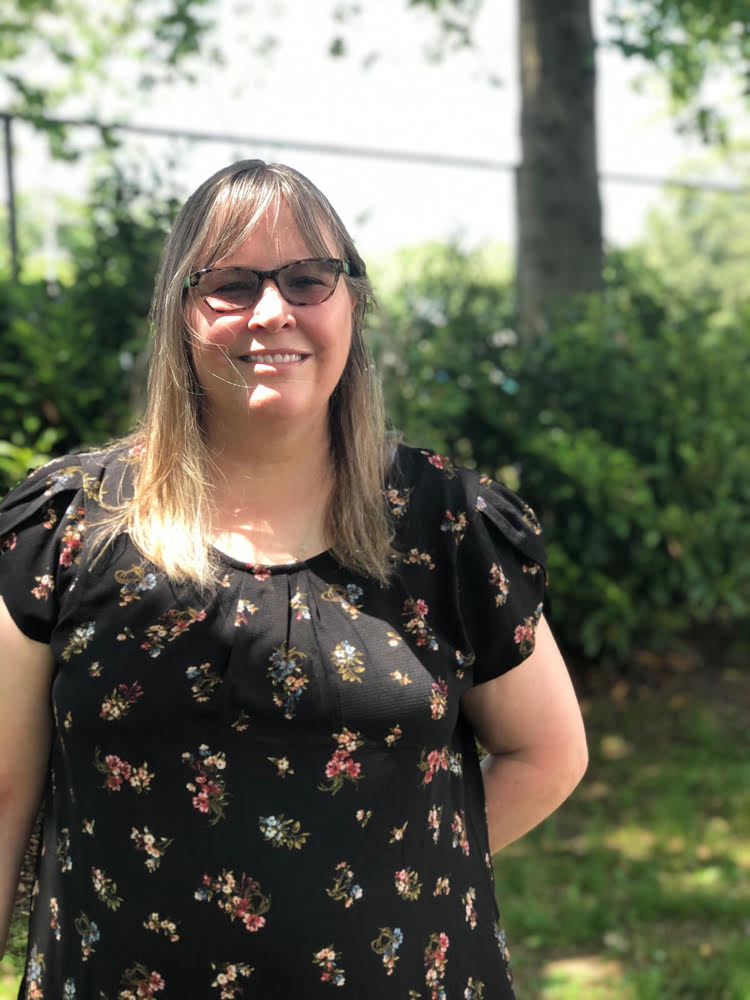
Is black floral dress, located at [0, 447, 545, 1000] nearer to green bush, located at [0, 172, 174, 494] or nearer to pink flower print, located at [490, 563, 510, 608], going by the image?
pink flower print, located at [490, 563, 510, 608]

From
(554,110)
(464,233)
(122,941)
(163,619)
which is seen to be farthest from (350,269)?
(554,110)

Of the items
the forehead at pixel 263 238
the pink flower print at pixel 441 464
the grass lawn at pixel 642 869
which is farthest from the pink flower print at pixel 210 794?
the grass lawn at pixel 642 869

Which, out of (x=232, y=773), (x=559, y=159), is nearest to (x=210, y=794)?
(x=232, y=773)

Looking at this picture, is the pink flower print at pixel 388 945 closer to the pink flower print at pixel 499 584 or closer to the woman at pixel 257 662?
the woman at pixel 257 662

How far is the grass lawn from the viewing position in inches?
141

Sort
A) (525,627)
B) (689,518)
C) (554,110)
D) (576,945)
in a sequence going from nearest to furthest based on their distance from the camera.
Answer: (525,627) < (576,945) < (689,518) < (554,110)

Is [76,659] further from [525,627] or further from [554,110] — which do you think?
[554,110]

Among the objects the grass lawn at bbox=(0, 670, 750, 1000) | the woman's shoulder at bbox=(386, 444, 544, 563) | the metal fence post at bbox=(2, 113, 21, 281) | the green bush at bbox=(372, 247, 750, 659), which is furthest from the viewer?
the metal fence post at bbox=(2, 113, 21, 281)

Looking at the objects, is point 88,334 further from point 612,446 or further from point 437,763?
point 437,763

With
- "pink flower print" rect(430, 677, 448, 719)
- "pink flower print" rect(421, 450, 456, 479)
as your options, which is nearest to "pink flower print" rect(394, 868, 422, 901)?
"pink flower print" rect(430, 677, 448, 719)

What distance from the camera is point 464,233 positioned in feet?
20.7

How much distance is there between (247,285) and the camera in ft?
5.36

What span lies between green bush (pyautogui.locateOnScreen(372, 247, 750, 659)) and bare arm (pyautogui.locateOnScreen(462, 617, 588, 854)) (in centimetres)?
330

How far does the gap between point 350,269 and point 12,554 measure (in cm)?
65
